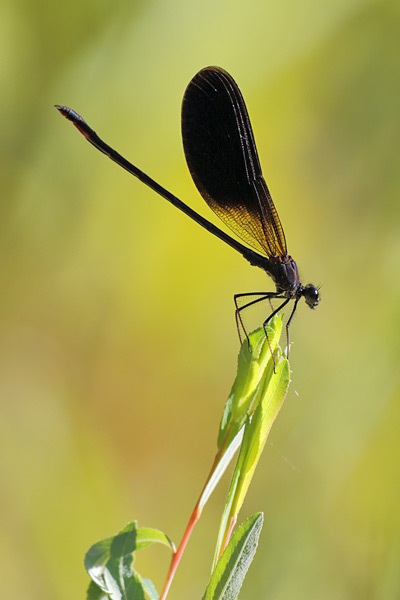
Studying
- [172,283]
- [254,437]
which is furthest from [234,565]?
[172,283]

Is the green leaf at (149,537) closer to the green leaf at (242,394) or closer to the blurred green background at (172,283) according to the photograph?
the green leaf at (242,394)

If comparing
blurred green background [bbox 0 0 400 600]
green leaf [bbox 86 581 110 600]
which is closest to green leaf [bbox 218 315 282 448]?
green leaf [bbox 86 581 110 600]

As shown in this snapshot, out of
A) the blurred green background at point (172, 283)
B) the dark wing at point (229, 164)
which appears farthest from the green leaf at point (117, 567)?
the blurred green background at point (172, 283)

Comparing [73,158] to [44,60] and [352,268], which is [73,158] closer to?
[44,60]

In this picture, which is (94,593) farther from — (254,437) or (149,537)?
(254,437)

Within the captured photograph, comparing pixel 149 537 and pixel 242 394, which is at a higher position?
pixel 242 394

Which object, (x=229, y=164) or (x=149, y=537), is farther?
(x=229, y=164)

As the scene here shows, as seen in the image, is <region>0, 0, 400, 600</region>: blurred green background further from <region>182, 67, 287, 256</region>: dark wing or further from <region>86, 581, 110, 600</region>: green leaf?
<region>86, 581, 110, 600</region>: green leaf
